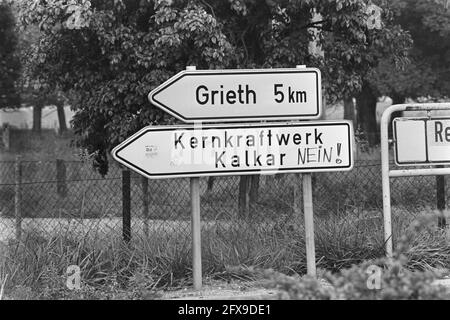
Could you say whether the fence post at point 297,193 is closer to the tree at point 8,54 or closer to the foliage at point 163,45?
the foliage at point 163,45

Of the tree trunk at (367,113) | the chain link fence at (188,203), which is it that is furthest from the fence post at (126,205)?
the tree trunk at (367,113)

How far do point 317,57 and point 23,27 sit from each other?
3869mm

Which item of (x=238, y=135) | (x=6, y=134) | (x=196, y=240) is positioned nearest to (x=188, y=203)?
(x=196, y=240)

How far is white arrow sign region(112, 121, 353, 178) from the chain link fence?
3.40 feet

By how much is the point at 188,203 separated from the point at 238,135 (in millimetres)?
3533

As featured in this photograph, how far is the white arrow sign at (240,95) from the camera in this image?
5.70 m

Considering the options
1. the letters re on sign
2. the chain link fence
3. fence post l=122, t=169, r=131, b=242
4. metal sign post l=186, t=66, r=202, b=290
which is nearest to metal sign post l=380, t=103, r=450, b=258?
the letters re on sign

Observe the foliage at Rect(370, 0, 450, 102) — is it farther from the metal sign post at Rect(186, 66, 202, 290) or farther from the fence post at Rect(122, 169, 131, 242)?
the metal sign post at Rect(186, 66, 202, 290)

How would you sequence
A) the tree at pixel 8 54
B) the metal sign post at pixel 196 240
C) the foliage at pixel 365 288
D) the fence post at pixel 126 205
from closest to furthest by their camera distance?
the foliage at pixel 365 288 → the metal sign post at pixel 196 240 → the fence post at pixel 126 205 → the tree at pixel 8 54

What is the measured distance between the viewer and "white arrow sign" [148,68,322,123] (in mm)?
5699

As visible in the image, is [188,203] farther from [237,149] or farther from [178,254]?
[237,149]

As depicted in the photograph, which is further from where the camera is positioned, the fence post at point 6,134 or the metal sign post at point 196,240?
the fence post at point 6,134
